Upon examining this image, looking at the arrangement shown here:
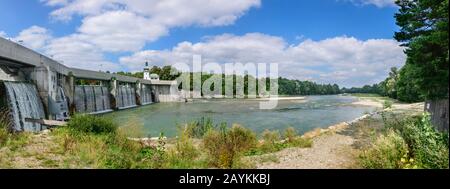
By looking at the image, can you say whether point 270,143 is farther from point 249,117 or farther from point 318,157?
point 249,117

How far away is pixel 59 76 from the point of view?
30016 millimetres

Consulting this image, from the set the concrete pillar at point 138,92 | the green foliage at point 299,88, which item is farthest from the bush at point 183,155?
the green foliage at point 299,88

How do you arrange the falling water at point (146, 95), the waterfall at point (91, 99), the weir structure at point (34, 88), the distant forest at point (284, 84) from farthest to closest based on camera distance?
the distant forest at point (284, 84) → the falling water at point (146, 95) → the waterfall at point (91, 99) → the weir structure at point (34, 88)

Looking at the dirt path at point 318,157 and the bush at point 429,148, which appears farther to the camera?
the dirt path at point 318,157

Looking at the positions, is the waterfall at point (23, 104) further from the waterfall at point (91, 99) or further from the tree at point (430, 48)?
the tree at point (430, 48)

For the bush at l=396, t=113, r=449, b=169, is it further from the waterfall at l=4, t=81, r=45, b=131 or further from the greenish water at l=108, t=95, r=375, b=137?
the waterfall at l=4, t=81, r=45, b=131

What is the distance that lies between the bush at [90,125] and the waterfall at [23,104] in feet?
20.3

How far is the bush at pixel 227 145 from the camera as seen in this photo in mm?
8297

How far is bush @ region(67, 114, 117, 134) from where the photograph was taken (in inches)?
515

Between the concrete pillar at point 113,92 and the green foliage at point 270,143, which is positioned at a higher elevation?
the concrete pillar at point 113,92

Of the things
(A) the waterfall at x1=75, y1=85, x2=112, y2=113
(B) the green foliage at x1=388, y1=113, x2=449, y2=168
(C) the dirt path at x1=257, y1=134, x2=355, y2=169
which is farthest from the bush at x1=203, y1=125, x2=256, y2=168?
(A) the waterfall at x1=75, y1=85, x2=112, y2=113

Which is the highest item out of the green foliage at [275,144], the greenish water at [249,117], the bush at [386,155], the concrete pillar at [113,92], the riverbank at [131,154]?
the concrete pillar at [113,92]
